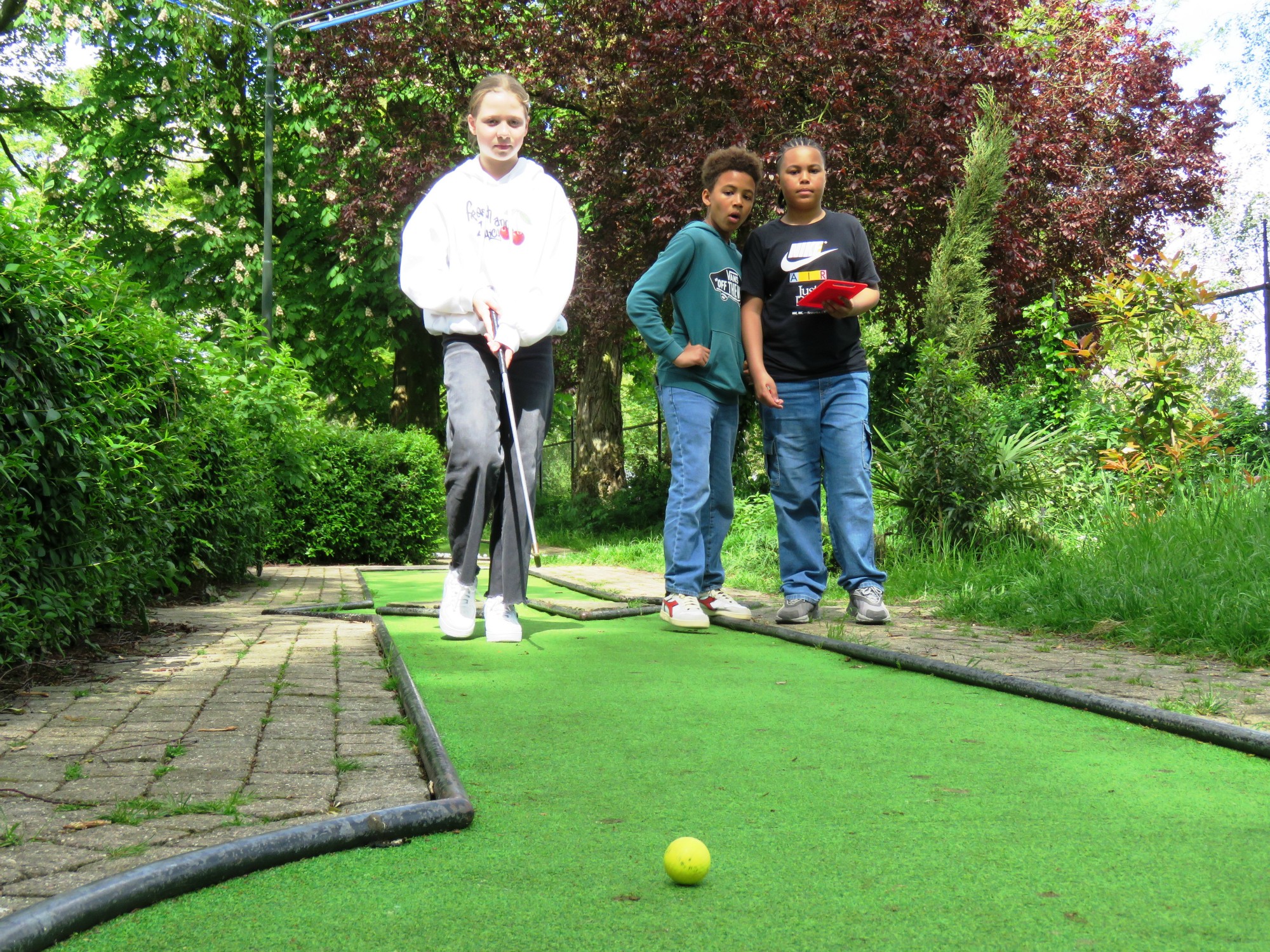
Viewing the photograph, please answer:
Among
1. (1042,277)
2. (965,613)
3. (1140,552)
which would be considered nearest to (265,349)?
(965,613)

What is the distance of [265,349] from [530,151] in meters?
6.18

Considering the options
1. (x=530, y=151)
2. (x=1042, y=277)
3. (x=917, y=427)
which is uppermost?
(x=530, y=151)

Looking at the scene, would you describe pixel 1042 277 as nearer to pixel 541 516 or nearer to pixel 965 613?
pixel 965 613

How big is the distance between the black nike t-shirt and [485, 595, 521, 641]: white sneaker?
64.7 inches

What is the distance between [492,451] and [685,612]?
1080 mm

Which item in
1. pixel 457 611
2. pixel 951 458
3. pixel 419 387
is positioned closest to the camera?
pixel 457 611

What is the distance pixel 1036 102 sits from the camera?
11.8 meters

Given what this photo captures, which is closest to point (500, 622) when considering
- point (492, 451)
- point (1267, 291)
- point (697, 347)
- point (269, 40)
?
point (492, 451)

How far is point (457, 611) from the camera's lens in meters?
4.22

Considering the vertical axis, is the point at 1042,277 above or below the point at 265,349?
above

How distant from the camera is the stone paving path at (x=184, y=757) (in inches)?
70.0

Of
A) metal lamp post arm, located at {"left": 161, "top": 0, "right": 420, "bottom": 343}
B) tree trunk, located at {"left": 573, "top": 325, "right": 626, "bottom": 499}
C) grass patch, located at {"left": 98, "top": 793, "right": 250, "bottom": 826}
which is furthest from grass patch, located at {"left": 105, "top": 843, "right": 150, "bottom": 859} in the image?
tree trunk, located at {"left": 573, "top": 325, "right": 626, "bottom": 499}

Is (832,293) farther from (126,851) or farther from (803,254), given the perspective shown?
(126,851)

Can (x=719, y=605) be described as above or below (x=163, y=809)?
above
